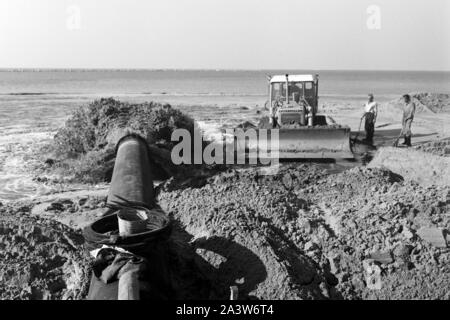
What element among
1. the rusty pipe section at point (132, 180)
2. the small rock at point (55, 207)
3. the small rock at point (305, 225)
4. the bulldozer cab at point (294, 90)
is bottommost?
the small rock at point (55, 207)

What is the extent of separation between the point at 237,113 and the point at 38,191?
16.2m

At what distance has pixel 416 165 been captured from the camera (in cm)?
1005

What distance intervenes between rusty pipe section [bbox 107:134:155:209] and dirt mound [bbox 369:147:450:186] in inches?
217

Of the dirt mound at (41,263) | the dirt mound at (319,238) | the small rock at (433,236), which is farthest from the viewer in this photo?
the small rock at (433,236)

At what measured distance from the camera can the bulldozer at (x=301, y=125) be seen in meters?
12.3

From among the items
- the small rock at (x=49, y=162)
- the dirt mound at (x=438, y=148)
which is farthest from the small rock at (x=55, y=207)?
the dirt mound at (x=438, y=148)

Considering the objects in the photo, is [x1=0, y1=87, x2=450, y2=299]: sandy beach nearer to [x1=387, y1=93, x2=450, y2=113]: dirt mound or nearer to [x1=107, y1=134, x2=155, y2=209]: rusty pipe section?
[x1=107, y1=134, x2=155, y2=209]: rusty pipe section

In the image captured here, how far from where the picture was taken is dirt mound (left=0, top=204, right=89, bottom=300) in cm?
448

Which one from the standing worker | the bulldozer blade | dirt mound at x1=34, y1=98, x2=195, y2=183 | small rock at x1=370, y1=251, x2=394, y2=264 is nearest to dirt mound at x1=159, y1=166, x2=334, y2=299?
small rock at x1=370, y1=251, x2=394, y2=264

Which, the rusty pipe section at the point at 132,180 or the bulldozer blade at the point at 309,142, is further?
the bulldozer blade at the point at 309,142

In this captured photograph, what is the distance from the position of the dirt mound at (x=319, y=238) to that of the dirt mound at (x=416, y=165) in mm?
1832

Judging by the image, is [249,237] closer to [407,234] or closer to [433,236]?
[407,234]

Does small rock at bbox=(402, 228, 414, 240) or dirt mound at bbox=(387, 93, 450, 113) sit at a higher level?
dirt mound at bbox=(387, 93, 450, 113)

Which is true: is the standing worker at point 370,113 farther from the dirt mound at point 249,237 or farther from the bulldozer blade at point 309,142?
the dirt mound at point 249,237
